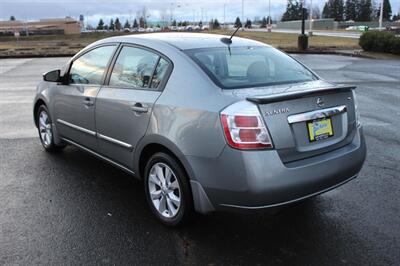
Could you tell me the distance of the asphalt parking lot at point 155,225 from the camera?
11.3 feet

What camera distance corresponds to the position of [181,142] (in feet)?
11.7

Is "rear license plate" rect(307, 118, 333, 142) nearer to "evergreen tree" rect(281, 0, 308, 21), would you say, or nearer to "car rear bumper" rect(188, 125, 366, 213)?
"car rear bumper" rect(188, 125, 366, 213)


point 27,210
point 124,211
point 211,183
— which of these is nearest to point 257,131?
point 211,183

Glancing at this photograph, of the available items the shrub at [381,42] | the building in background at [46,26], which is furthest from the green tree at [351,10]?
the shrub at [381,42]

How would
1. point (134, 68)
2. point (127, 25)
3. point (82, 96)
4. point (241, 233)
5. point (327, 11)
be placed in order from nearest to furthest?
point (241, 233) < point (134, 68) < point (82, 96) < point (127, 25) < point (327, 11)

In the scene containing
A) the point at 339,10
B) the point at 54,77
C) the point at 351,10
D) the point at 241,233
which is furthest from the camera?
the point at 339,10

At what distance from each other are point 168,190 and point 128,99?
3.13 ft

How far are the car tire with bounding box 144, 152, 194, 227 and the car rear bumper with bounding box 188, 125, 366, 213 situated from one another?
0.15 meters

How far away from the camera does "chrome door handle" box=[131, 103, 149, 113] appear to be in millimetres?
3951

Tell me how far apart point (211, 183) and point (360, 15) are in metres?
147

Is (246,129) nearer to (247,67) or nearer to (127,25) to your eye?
(247,67)

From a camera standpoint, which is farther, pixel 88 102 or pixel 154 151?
pixel 88 102

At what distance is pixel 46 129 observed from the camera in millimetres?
6113

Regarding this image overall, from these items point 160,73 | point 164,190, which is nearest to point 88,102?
point 160,73
